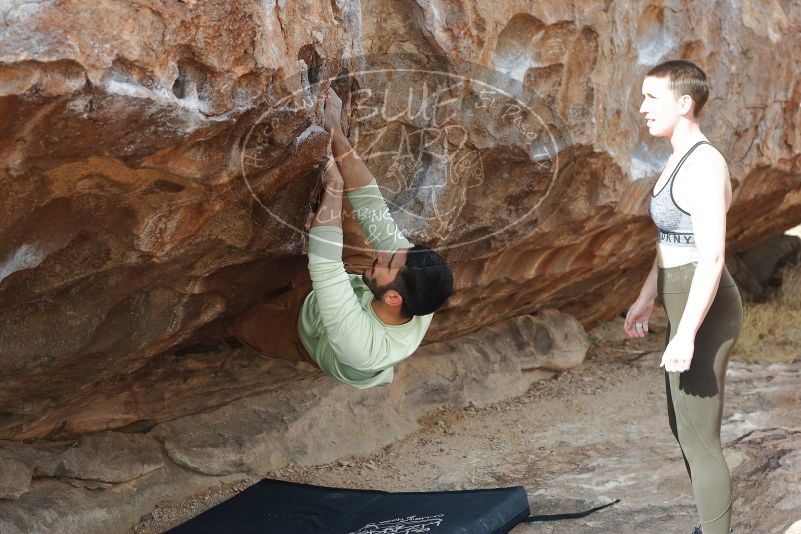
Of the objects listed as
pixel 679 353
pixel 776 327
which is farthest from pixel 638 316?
pixel 776 327

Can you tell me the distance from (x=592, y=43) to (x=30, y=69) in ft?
6.81

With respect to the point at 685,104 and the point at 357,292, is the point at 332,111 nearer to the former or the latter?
the point at 357,292

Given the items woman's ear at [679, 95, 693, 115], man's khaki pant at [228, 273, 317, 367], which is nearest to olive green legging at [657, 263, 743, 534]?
woman's ear at [679, 95, 693, 115]

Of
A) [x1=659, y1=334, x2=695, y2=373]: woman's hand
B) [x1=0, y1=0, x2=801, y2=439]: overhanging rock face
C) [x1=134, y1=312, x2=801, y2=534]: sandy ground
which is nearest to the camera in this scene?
[x1=0, y1=0, x2=801, y2=439]: overhanging rock face

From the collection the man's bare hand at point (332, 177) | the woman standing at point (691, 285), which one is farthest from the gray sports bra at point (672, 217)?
the man's bare hand at point (332, 177)

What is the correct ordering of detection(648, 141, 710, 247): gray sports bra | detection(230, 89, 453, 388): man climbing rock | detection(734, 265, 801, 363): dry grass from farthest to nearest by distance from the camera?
1. detection(734, 265, 801, 363): dry grass
2. detection(230, 89, 453, 388): man climbing rock
3. detection(648, 141, 710, 247): gray sports bra

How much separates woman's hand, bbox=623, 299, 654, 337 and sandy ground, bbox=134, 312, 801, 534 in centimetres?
76

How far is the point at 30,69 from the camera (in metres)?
1.73

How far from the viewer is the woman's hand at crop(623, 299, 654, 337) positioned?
2.66 meters

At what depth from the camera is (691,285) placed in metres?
2.29

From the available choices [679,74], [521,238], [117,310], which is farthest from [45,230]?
[521,238]

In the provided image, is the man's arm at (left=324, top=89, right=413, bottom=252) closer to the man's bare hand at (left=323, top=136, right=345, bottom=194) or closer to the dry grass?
the man's bare hand at (left=323, top=136, right=345, bottom=194)

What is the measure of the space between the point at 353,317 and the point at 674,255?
839mm

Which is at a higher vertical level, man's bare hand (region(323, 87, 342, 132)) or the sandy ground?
man's bare hand (region(323, 87, 342, 132))
